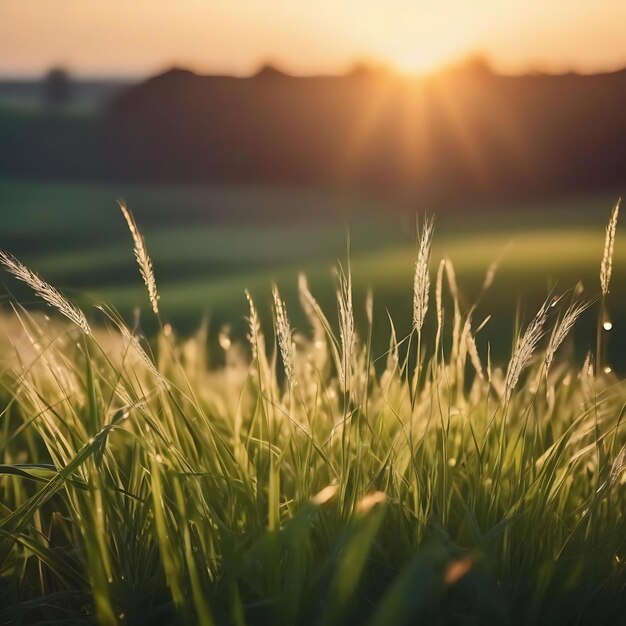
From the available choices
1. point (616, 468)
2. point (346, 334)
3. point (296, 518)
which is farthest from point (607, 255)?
point (296, 518)

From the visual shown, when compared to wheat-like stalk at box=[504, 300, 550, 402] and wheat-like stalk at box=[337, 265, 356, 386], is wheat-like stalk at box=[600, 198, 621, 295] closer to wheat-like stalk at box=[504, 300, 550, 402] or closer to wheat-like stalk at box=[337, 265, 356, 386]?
wheat-like stalk at box=[504, 300, 550, 402]

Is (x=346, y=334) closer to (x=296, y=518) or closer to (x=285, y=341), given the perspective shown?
(x=285, y=341)

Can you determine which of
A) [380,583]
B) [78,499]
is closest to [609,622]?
[380,583]

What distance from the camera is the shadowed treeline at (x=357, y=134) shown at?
58.3 feet

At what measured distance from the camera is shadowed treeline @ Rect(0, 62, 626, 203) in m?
17.8

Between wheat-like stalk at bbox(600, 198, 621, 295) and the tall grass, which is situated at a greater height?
wheat-like stalk at bbox(600, 198, 621, 295)

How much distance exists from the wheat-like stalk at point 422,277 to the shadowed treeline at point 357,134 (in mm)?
13293

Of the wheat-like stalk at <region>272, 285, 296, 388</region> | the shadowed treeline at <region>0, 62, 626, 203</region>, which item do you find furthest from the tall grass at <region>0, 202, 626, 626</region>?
the shadowed treeline at <region>0, 62, 626, 203</region>

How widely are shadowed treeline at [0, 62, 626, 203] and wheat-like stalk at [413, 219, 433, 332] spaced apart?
13293 mm

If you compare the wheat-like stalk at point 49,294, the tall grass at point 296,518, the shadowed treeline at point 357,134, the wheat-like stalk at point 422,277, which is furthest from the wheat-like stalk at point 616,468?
the shadowed treeline at point 357,134

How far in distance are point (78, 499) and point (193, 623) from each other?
0.29m

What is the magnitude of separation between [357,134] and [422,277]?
67.6ft

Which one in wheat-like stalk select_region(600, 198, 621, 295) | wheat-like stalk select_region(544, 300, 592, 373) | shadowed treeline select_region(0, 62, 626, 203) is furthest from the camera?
shadowed treeline select_region(0, 62, 626, 203)

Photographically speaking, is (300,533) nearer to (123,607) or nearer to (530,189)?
(123,607)
